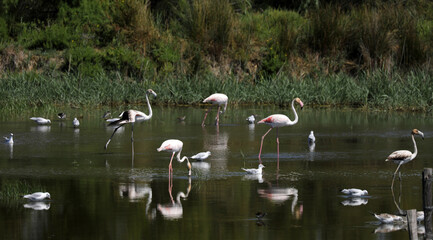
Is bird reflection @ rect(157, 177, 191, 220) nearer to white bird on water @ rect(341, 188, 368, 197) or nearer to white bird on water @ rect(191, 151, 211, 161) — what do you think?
white bird on water @ rect(341, 188, 368, 197)

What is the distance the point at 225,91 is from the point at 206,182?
1367 cm

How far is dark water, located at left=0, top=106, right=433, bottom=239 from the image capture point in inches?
357

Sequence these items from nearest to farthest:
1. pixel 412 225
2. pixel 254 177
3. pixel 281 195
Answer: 1. pixel 412 225
2. pixel 281 195
3. pixel 254 177

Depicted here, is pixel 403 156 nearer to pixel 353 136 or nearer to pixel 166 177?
pixel 166 177

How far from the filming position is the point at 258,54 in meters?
30.8

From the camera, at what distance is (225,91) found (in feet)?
83.5

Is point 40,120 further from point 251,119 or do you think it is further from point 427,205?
point 427,205

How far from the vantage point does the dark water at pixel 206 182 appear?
908 centimetres

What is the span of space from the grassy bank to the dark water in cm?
407

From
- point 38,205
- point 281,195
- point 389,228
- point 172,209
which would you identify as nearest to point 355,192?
point 281,195

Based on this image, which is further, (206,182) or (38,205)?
(206,182)

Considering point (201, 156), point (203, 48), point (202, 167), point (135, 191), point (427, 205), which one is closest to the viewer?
point (427, 205)

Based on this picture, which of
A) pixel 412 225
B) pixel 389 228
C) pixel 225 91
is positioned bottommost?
pixel 389 228

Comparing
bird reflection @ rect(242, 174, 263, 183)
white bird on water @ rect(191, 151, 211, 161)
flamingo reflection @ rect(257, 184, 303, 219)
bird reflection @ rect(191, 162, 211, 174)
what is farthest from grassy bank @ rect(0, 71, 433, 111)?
flamingo reflection @ rect(257, 184, 303, 219)
